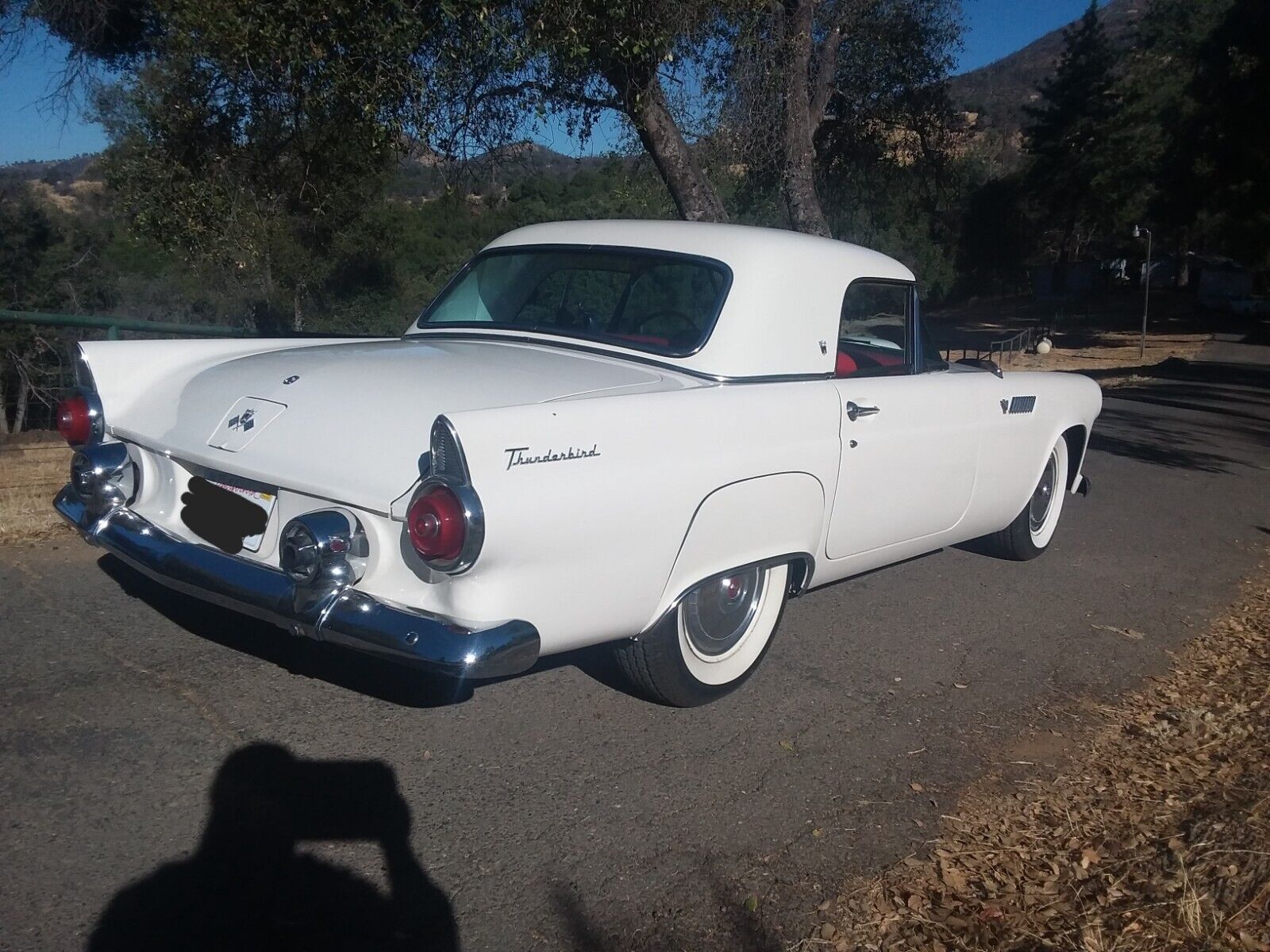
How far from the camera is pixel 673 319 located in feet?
14.2

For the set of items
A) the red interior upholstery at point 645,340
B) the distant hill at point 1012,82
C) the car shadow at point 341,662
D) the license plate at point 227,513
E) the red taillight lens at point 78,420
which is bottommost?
the car shadow at point 341,662

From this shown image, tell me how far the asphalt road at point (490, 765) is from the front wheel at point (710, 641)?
11 cm

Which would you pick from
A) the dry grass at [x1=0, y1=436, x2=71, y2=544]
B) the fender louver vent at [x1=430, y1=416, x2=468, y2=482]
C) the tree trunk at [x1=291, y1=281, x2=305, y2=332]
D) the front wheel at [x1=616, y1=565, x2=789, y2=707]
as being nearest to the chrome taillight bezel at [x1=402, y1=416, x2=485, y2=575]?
the fender louver vent at [x1=430, y1=416, x2=468, y2=482]

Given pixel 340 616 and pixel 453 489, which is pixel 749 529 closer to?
pixel 453 489

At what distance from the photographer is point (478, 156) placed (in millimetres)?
10758

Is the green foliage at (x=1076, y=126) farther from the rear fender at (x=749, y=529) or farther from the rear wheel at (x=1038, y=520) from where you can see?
the rear fender at (x=749, y=529)

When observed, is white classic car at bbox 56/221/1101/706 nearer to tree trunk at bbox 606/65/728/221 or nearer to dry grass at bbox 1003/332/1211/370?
tree trunk at bbox 606/65/728/221

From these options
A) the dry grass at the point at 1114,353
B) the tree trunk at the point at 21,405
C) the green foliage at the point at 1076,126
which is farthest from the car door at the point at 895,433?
the green foliage at the point at 1076,126

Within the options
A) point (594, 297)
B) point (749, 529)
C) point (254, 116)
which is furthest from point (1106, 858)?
point (254, 116)

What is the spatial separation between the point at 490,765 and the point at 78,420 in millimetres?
1994

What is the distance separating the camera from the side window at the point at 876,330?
4.80 meters

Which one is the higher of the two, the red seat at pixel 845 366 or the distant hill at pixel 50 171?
the distant hill at pixel 50 171

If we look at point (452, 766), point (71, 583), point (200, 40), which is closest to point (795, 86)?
point (200, 40)

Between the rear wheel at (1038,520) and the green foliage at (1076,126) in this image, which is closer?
the rear wheel at (1038,520)
